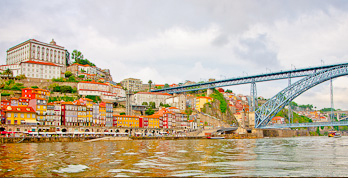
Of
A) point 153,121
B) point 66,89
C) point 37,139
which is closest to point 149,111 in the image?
point 153,121

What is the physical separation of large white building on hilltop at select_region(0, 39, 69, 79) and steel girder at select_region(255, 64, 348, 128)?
24000 mm

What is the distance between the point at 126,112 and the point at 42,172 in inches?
1385

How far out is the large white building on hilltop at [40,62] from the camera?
1392 inches

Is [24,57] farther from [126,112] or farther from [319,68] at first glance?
[319,68]

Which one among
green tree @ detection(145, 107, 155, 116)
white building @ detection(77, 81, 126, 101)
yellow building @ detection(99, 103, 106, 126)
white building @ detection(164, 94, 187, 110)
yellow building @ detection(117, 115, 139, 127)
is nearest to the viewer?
yellow building @ detection(99, 103, 106, 126)

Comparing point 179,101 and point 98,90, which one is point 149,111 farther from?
point 98,90

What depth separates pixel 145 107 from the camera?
149 ft

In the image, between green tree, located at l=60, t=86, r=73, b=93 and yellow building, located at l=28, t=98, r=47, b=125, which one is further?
green tree, located at l=60, t=86, r=73, b=93

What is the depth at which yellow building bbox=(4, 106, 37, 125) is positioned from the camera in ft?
79.7

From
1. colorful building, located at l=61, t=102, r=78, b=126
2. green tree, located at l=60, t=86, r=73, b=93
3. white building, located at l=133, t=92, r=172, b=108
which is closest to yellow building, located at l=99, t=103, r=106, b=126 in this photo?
colorful building, located at l=61, t=102, r=78, b=126

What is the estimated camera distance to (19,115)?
2522 centimetres

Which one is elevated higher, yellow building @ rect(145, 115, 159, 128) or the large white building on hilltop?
the large white building on hilltop

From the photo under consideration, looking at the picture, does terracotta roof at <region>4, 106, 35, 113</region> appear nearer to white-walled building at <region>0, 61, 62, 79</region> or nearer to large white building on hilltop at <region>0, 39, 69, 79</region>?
large white building on hilltop at <region>0, 39, 69, 79</region>

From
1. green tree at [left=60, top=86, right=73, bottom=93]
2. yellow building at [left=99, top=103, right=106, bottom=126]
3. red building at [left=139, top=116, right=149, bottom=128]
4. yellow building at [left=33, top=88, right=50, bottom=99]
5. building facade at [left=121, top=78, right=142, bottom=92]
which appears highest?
building facade at [left=121, top=78, right=142, bottom=92]
